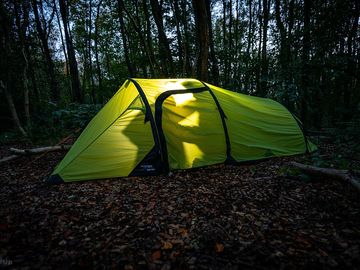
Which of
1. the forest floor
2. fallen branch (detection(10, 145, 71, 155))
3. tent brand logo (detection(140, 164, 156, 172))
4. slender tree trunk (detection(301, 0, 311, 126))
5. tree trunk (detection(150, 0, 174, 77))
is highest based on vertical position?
tree trunk (detection(150, 0, 174, 77))

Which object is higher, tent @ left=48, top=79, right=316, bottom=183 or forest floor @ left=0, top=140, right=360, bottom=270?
tent @ left=48, top=79, right=316, bottom=183

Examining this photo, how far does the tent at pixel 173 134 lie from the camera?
446cm

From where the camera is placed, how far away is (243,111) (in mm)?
5777

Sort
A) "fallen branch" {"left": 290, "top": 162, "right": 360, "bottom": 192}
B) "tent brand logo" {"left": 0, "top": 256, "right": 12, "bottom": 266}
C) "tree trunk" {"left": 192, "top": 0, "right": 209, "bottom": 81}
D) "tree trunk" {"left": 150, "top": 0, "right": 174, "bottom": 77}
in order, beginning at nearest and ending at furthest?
"tent brand logo" {"left": 0, "top": 256, "right": 12, "bottom": 266}
"fallen branch" {"left": 290, "top": 162, "right": 360, "bottom": 192}
"tree trunk" {"left": 192, "top": 0, "right": 209, "bottom": 81}
"tree trunk" {"left": 150, "top": 0, "right": 174, "bottom": 77}

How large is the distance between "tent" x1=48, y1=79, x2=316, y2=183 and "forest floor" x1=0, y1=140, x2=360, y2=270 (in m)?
0.38

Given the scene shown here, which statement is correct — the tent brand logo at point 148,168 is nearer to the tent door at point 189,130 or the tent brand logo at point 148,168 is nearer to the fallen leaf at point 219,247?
the tent door at point 189,130

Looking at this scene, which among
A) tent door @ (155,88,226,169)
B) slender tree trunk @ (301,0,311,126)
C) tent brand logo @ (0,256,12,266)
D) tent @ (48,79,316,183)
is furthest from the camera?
slender tree trunk @ (301,0,311,126)

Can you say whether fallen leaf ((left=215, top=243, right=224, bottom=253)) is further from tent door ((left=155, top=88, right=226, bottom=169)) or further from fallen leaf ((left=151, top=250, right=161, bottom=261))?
tent door ((left=155, top=88, right=226, bottom=169))

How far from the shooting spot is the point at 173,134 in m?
4.91

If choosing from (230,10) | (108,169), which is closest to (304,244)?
(108,169)

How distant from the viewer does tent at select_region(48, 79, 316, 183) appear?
14.6ft

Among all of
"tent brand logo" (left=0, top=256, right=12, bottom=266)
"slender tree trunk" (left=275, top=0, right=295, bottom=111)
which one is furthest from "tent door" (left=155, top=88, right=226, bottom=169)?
"slender tree trunk" (left=275, top=0, right=295, bottom=111)

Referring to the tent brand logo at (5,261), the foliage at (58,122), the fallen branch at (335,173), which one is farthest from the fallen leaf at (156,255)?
the foliage at (58,122)

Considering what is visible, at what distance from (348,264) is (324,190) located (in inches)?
67.7
